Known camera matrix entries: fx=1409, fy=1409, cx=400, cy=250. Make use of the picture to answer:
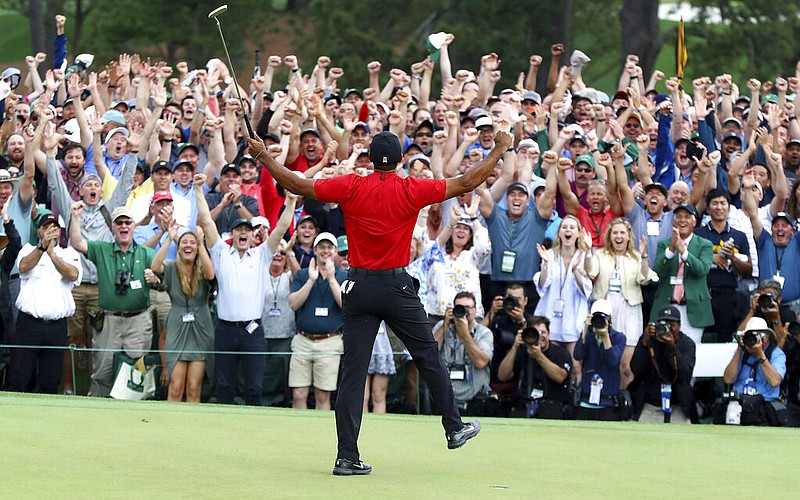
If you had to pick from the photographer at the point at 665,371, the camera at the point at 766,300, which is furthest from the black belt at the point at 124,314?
the camera at the point at 766,300

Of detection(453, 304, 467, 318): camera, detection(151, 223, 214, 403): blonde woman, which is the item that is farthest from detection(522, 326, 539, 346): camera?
detection(151, 223, 214, 403): blonde woman

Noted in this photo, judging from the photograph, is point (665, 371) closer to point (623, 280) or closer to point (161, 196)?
point (623, 280)

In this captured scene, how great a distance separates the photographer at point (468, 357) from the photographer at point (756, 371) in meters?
2.17

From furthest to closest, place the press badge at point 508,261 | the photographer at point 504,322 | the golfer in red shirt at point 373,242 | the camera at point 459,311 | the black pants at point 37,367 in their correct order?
the press badge at point 508,261 → the photographer at point 504,322 → the camera at point 459,311 → the black pants at point 37,367 → the golfer in red shirt at point 373,242

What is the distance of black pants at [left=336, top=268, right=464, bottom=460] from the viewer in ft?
26.8

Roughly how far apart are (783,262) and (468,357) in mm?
3452

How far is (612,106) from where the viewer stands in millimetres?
17734

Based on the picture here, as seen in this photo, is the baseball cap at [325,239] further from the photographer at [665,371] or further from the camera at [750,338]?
the camera at [750,338]

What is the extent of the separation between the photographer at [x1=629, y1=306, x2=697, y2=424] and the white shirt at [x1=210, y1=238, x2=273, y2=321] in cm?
358

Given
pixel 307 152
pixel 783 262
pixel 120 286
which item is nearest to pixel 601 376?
pixel 783 262

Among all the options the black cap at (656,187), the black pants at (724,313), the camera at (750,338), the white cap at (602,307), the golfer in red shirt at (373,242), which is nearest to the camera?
the golfer in red shirt at (373,242)

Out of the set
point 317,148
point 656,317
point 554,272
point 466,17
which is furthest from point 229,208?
point 466,17

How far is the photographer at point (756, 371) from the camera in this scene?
12.7m

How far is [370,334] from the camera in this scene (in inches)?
328
